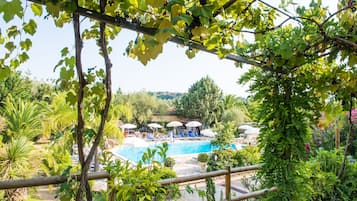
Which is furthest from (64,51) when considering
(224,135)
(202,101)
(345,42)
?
(202,101)

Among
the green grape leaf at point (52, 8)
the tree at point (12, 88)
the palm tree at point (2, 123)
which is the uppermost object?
the tree at point (12, 88)

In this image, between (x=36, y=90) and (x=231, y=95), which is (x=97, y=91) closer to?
(x=231, y=95)

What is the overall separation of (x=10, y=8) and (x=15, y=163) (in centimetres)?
395

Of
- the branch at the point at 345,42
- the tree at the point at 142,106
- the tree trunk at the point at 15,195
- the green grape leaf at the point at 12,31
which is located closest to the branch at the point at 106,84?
the green grape leaf at the point at 12,31

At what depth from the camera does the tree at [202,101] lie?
22.7m

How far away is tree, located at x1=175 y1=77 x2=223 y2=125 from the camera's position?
74.5 feet

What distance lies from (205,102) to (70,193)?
2189 centimetres

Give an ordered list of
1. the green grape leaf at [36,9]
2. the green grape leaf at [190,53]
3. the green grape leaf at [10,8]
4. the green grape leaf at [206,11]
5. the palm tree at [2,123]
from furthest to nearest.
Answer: the palm tree at [2,123] < the green grape leaf at [190,53] < the green grape leaf at [36,9] < the green grape leaf at [206,11] < the green grape leaf at [10,8]

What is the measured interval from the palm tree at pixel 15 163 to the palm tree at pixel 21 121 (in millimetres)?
589

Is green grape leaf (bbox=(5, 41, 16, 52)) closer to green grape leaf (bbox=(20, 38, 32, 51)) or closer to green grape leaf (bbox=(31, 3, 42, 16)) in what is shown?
green grape leaf (bbox=(20, 38, 32, 51))

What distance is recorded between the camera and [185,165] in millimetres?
10773

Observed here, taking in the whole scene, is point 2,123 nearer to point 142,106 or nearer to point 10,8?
point 10,8

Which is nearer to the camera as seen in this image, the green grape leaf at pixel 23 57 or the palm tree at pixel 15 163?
the green grape leaf at pixel 23 57

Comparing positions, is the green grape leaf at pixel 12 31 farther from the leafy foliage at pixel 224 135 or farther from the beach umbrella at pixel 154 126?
the beach umbrella at pixel 154 126
